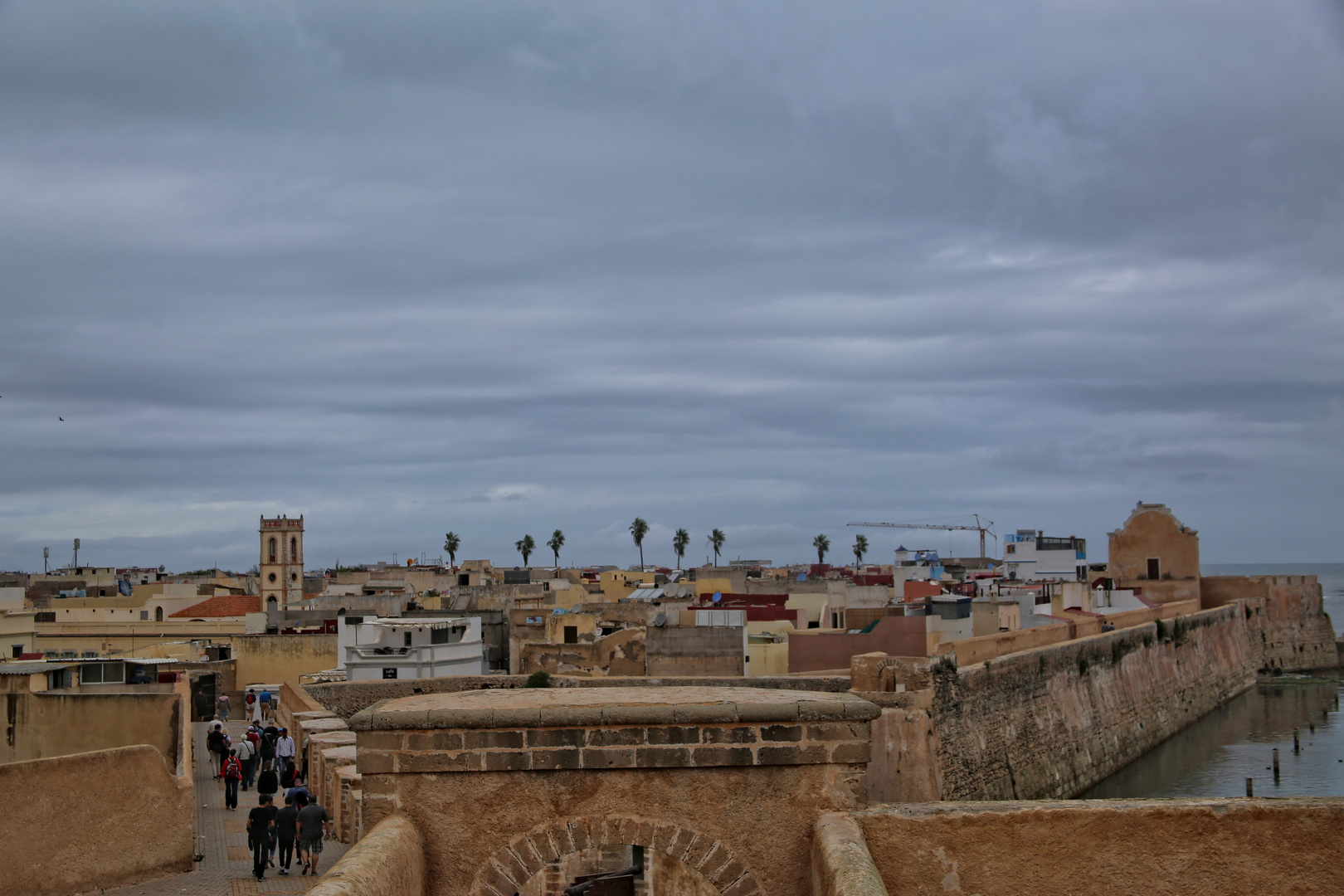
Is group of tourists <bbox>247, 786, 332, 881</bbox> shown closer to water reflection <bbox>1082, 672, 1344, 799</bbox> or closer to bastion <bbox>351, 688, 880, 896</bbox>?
bastion <bbox>351, 688, 880, 896</bbox>

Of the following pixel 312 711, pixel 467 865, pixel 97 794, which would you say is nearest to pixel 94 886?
pixel 97 794

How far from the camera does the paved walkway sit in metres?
13.0

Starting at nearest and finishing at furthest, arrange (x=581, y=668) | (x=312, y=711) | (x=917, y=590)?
(x=312, y=711), (x=581, y=668), (x=917, y=590)

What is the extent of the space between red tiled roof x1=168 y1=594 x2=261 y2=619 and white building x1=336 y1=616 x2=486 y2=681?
1776 cm

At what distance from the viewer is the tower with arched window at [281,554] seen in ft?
247

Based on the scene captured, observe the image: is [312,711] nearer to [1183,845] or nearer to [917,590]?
[1183,845]

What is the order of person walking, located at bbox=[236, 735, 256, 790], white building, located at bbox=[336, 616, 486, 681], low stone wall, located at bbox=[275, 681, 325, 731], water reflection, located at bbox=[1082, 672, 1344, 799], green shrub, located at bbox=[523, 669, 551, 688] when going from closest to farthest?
person walking, located at bbox=[236, 735, 256, 790] → low stone wall, located at bbox=[275, 681, 325, 731] → green shrub, located at bbox=[523, 669, 551, 688] → water reflection, located at bbox=[1082, 672, 1344, 799] → white building, located at bbox=[336, 616, 486, 681]

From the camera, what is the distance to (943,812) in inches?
266

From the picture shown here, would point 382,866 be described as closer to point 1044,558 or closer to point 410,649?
point 410,649

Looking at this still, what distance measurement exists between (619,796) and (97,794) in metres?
9.09

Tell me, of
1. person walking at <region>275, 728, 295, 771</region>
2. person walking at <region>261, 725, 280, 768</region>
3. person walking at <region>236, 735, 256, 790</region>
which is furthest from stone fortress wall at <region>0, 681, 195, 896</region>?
person walking at <region>261, 725, 280, 768</region>

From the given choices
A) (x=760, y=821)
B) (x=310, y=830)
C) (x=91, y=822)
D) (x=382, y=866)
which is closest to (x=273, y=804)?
(x=91, y=822)

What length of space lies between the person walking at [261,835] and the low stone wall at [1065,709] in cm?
1458

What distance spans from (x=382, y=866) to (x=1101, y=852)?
3.62 meters
